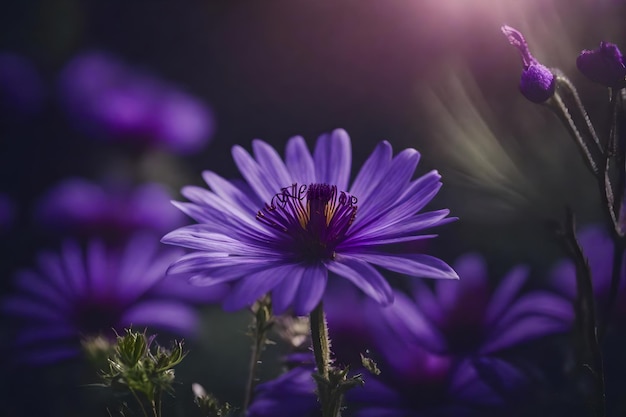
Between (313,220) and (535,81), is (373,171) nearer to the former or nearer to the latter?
(313,220)

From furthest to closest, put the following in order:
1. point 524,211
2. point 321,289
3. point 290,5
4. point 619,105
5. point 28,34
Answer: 1. point 290,5
2. point 28,34
3. point 524,211
4. point 619,105
5. point 321,289

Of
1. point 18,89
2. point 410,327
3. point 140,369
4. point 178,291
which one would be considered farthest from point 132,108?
point 140,369

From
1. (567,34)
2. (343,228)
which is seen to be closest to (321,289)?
(343,228)

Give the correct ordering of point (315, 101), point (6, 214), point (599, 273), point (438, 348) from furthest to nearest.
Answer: point (315, 101) < point (6, 214) < point (599, 273) < point (438, 348)

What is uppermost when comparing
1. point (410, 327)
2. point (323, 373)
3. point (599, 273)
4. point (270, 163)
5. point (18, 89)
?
point (18, 89)

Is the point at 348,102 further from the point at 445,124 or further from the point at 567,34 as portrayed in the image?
the point at 567,34

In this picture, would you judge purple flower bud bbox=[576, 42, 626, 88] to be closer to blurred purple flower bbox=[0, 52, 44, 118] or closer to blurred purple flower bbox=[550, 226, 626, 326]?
blurred purple flower bbox=[550, 226, 626, 326]

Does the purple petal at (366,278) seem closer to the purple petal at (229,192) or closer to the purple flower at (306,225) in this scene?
the purple flower at (306,225)
